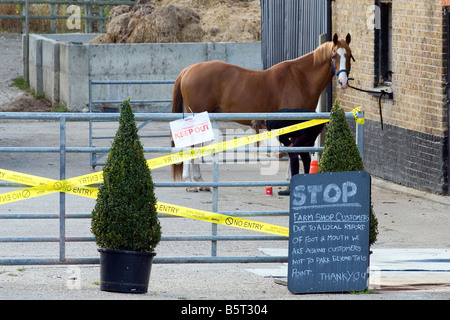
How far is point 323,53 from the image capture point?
14.4 metres

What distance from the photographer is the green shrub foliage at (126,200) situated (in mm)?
7801

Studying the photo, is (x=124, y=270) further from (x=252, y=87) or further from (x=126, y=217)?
(x=252, y=87)

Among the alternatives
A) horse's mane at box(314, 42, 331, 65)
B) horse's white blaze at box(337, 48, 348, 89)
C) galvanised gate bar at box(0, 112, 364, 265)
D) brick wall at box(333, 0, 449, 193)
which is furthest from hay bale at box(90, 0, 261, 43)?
galvanised gate bar at box(0, 112, 364, 265)

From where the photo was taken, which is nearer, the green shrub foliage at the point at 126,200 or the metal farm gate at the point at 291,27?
the green shrub foliage at the point at 126,200

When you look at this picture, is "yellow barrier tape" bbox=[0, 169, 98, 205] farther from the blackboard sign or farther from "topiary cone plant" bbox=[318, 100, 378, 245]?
"topiary cone plant" bbox=[318, 100, 378, 245]

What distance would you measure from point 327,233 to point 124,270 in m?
1.68

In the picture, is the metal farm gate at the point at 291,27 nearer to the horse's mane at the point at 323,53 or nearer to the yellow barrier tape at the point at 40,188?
the horse's mane at the point at 323,53

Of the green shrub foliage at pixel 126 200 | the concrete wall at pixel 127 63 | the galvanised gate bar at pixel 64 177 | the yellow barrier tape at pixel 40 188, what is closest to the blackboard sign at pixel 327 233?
the galvanised gate bar at pixel 64 177

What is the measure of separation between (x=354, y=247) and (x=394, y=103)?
775cm

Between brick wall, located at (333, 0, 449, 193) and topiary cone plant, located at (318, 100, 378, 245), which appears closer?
topiary cone plant, located at (318, 100, 378, 245)

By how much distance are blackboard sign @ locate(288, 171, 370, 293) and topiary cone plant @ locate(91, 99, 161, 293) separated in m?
1.18

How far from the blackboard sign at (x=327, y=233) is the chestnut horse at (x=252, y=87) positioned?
21.6 ft

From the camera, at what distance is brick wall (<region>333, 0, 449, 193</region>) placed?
1393 centimetres

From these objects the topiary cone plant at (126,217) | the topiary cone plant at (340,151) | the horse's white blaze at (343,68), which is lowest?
the topiary cone plant at (126,217)
